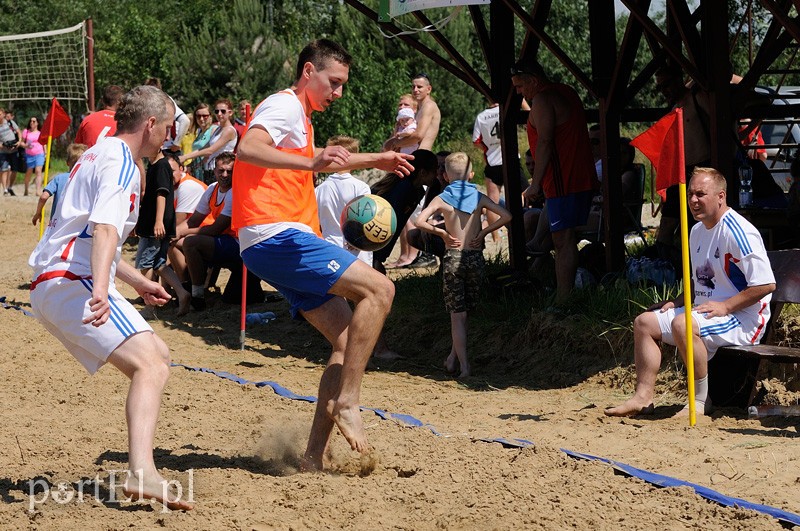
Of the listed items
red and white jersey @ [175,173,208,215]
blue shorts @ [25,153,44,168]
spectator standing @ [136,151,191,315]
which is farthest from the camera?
blue shorts @ [25,153,44,168]

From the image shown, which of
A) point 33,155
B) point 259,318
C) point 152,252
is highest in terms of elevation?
point 33,155

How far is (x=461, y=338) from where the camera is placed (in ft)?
29.8

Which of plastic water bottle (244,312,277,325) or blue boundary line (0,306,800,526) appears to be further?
plastic water bottle (244,312,277,325)

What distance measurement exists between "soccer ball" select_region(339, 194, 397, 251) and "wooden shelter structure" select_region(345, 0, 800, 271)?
3159 millimetres

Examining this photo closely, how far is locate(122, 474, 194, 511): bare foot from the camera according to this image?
184 inches

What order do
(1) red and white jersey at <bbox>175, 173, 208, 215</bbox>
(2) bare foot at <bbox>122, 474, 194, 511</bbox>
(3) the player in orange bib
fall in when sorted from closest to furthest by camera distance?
(2) bare foot at <bbox>122, 474, 194, 511</bbox>
(3) the player in orange bib
(1) red and white jersey at <bbox>175, 173, 208, 215</bbox>

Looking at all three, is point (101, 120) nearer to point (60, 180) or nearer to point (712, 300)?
point (60, 180)

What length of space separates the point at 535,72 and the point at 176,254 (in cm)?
460

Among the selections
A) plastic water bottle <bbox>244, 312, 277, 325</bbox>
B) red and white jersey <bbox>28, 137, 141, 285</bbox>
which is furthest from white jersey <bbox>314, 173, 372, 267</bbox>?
red and white jersey <bbox>28, 137, 141, 285</bbox>

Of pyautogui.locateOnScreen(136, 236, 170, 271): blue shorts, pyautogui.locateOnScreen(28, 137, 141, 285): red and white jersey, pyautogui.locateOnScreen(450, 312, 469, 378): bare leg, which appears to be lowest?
pyautogui.locateOnScreen(450, 312, 469, 378): bare leg

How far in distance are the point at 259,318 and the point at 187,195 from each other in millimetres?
1730

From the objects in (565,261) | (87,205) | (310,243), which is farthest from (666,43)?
(87,205)

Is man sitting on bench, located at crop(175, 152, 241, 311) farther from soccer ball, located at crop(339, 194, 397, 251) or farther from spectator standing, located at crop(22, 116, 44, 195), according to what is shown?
spectator standing, located at crop(22, 116, 44, 195)

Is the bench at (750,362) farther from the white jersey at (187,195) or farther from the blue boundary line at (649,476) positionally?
the white jersey at (187,195)
